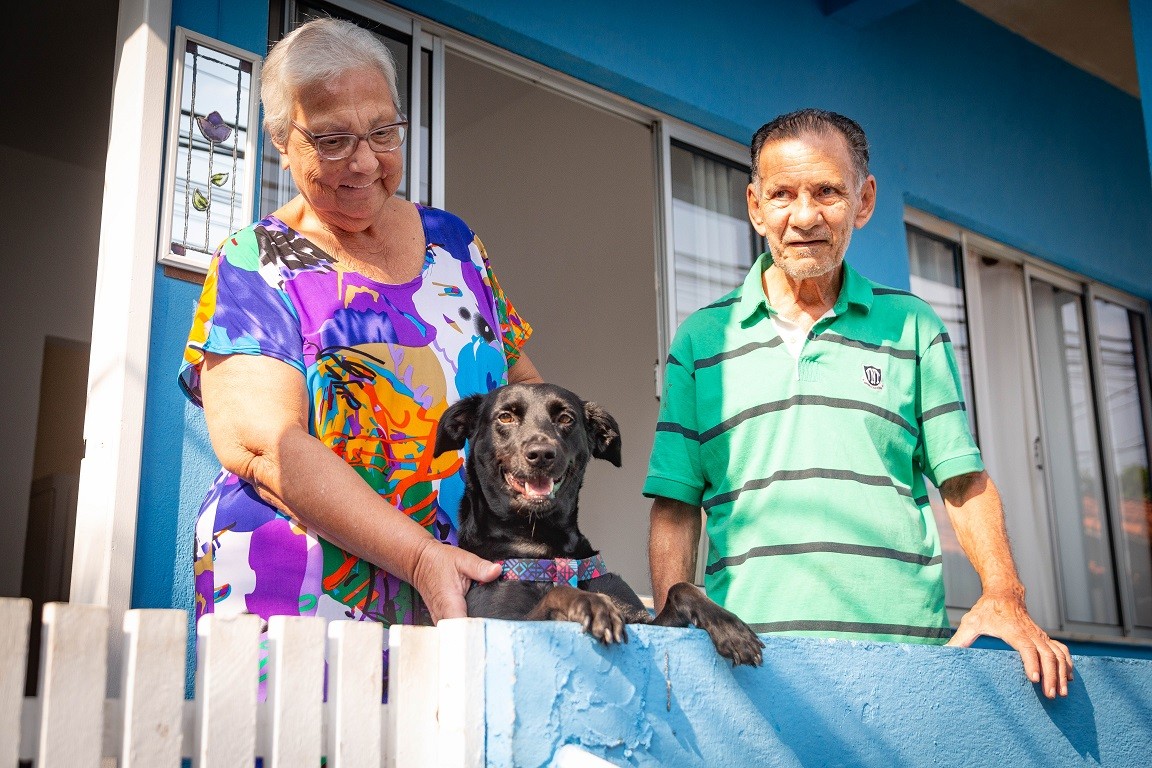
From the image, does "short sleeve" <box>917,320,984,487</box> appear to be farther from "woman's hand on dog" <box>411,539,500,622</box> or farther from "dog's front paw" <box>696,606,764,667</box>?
"woman's hand on dog" <box>411,539,500,622</box>

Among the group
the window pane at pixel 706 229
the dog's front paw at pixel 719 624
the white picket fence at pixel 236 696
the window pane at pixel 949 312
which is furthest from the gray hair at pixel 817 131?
the window pane at pixel 949 312

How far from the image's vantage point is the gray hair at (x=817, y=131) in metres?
2.32

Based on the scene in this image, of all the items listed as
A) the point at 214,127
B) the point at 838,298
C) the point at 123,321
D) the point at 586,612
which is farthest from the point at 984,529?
the point at 214,127

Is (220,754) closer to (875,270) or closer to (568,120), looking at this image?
(875,270)

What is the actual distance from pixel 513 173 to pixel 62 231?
252cm

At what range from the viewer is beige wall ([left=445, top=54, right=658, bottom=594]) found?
6520 mm

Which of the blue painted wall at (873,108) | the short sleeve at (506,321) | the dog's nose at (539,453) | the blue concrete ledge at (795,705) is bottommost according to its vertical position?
the blue concrete ledge at (795,705)

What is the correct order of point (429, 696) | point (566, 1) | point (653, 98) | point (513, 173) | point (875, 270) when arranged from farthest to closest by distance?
point (513, 173)
point (875, 270)
point (653, 98)
point (566, 1)
point (429, 696)

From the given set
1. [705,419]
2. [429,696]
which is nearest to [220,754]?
[429,696]

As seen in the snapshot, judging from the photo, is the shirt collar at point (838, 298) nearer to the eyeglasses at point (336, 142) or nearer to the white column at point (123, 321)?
the eyeglasses at point (336, 142)

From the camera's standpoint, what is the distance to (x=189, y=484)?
2.90 meters

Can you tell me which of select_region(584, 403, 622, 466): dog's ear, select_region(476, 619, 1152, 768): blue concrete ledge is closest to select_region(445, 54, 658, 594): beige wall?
select_region(584, 403, 622, 466): dog's ear

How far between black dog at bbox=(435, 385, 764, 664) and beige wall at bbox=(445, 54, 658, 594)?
396cm

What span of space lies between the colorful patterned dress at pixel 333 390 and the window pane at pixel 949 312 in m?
4.06
